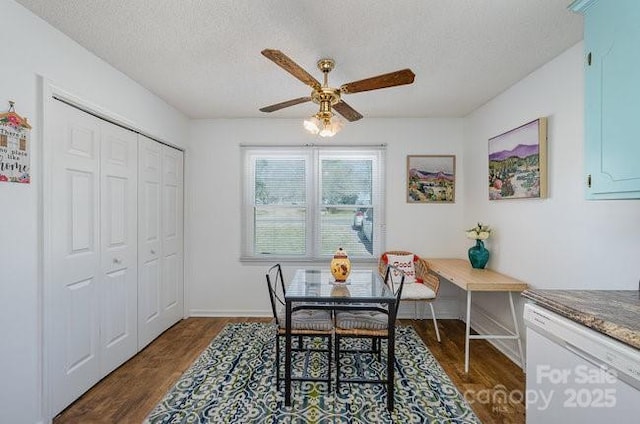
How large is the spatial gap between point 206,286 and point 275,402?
85.0 inches

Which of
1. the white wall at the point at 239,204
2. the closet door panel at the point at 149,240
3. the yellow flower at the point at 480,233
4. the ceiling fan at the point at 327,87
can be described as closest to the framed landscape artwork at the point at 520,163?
the yellow flower at the point at 480,233

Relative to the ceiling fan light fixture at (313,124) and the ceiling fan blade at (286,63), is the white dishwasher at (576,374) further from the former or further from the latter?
the ceiling fan blade at (286,63)

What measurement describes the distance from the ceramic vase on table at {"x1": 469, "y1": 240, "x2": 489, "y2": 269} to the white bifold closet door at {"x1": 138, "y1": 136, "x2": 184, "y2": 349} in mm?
3296

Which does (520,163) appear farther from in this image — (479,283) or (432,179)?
(432,179)

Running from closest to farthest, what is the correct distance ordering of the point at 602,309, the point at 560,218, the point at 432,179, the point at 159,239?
the point at 602,309 → the point at 560,218 → the point at 159,239 → the point at 432,179

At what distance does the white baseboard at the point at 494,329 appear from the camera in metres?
2.81

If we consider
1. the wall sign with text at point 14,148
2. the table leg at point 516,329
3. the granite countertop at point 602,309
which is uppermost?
the wall sign with text at point 14,148

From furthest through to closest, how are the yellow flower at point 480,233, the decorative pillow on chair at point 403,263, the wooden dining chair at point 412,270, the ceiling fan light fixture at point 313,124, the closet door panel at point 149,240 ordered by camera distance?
the decorative pillow on chair at point 403,263 < the wooden dining chair at point 412,270 < the yellow flower at point 480,233 < the closet door panel at point 149,240 < the ceiling fan light fixture at point 313,124

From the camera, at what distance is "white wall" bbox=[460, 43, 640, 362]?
188 centimetres

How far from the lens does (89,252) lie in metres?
2.33

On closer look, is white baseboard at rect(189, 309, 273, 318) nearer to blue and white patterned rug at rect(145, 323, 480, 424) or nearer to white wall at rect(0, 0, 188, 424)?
blue and white patterned rug at rect(145, 323, 480, 424)

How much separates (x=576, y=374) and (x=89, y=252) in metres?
3.00

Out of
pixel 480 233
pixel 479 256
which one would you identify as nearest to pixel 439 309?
pixel 479 256

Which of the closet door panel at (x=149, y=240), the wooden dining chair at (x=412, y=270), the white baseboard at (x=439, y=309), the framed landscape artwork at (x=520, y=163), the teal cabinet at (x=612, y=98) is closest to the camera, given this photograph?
the teal cabinet at (x=612, y=98)
